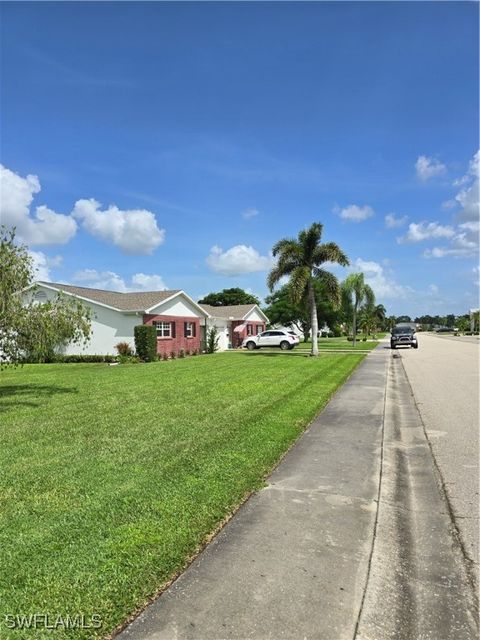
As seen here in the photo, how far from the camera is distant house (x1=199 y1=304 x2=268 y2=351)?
39969 mm

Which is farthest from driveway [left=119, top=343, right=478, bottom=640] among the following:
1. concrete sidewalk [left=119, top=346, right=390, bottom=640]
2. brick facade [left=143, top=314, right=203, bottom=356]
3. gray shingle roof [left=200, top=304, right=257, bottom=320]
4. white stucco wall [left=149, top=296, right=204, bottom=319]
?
gray shingle roof [left=200, top=304, right=257, bottom=320]

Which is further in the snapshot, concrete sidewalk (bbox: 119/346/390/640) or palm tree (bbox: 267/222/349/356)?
palm tree (bbox: 267/222/349/356)

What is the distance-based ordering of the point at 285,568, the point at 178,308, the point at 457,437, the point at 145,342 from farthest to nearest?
the point at 178,308 < the point at 145,342 < the point at 457,437 < the point at 285,568

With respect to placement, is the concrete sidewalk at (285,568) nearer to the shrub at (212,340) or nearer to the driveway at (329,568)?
the driveway at (329,568)

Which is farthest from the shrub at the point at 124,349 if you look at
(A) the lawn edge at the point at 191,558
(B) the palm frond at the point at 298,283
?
(A) the lawn edge at the point at 191,558

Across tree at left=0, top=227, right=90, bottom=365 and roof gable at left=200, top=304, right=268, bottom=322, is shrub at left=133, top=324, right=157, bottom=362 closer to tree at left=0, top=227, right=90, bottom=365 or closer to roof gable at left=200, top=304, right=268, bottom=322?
tree at left=0, top=227, right=90, bottom=365

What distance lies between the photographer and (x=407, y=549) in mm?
3832

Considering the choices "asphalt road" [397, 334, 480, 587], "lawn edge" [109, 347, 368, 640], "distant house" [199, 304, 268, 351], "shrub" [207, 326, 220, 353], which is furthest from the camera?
"distant house" [199, 304, 268, 351]

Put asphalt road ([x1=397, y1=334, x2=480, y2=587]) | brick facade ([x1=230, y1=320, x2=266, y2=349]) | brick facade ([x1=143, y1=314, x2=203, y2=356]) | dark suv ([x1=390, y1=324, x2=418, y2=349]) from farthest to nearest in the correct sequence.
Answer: brick facade ([x1=230, y1=320, x2=266, y2=349])
dark suv ([x1=390, y1=324, x2=418, y2=349])
brick facade ([x1=143, y1=314, x2=203, y2=356])
asphalt road ([x1=397, y1=334, x2=480, y2=587])

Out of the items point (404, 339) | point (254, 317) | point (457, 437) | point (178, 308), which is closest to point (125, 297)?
point (178, 308)

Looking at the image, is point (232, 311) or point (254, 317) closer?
point (232, 311)

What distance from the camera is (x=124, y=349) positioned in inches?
1029

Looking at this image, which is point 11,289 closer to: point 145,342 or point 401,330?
point 145,342

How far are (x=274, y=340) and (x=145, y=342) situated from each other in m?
16.3
